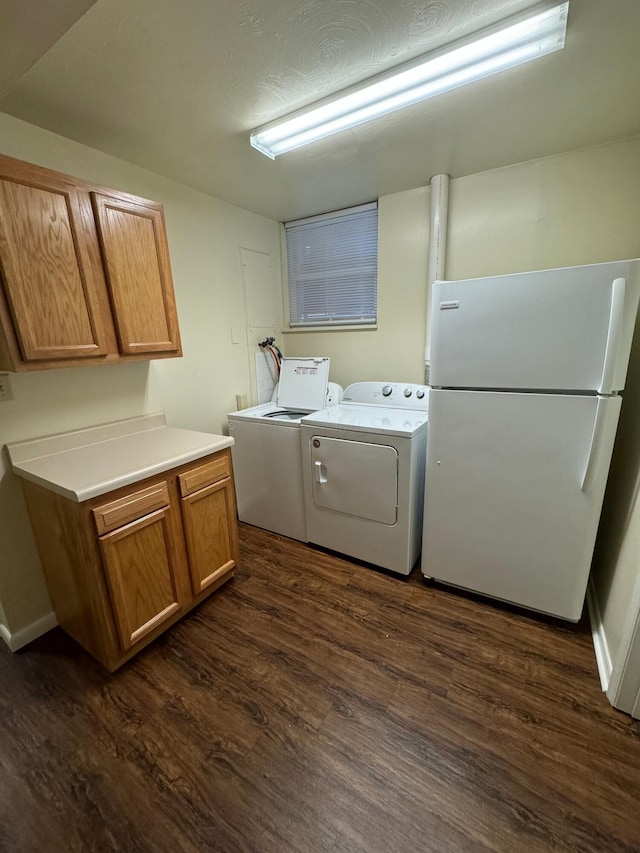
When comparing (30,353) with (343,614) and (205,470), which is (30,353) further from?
(343,614)

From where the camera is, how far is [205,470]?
5.76 ft

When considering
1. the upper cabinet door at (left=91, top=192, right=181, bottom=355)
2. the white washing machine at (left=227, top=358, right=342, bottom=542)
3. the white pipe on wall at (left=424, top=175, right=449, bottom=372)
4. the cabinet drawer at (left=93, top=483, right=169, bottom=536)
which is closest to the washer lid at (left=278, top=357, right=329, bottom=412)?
the white washing machine at (left=227, top=358, right=342, bottom=542)

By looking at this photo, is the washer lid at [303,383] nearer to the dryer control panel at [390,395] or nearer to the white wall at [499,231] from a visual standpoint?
the dryer control panel at [390,395]

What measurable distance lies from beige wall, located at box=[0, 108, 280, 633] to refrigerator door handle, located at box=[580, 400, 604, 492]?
227 centimetres

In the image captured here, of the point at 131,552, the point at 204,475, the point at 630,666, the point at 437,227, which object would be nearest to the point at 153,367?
the point at 204,475

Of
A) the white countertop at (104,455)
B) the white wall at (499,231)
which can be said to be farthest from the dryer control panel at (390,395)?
the white countertop at (104,455)

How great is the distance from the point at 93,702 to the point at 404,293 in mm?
2895

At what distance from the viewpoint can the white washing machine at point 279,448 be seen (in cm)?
233

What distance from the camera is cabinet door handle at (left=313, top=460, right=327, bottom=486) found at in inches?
85.4

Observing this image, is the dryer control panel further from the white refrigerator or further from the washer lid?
the white refrigerator

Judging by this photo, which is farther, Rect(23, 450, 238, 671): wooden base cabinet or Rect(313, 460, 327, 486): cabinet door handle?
Rect(313, 460, 327, 486): cabinet door handle

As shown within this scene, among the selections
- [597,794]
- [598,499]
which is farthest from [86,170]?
[597,794]

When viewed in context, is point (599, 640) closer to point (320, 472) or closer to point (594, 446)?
point (594, 446)

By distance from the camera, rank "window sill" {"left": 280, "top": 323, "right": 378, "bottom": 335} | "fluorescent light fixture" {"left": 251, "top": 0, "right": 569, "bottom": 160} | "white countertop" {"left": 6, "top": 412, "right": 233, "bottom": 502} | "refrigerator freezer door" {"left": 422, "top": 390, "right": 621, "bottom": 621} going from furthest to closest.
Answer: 1. "window sill" {"left": 280, "top": 323, "right": 378, "bottom": 335}
2. "refrigerator freezer door" {"left": 422, "top": 390, "right": 621, "bottom": 621}
3. "white countertop" {"left": 6, "top": 412, "right": 233, "bottom": 502}
4. "fluorescent light fixture" {"left": 251, "top": 0, "right": 569, "bottom": 160}
